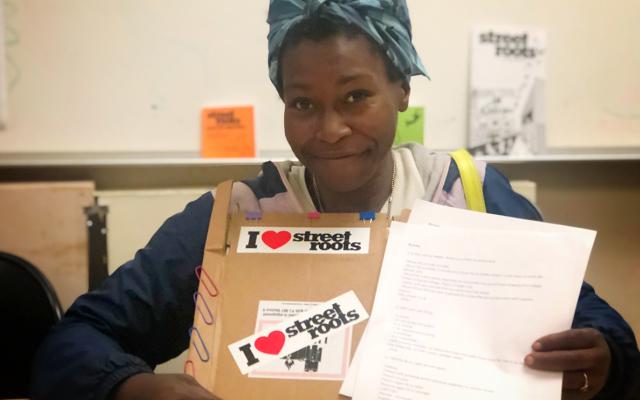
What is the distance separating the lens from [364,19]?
2.67 ft

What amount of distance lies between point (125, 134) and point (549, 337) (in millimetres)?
1190

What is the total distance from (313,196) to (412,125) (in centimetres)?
69

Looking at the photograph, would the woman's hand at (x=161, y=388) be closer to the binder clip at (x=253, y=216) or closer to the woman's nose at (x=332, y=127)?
the binder clip at (x=253, y=216)

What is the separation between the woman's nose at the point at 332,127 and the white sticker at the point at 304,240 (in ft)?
0.45

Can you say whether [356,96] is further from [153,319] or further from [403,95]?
[153,319]

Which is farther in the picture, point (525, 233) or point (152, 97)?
point (152, 97)

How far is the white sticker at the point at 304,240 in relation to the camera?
79cm

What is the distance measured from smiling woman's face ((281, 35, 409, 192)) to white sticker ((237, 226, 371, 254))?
11 centimetres

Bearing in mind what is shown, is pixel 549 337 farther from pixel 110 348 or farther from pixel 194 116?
pixel 194 116

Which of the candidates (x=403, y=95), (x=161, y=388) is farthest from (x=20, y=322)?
(x=403, y=95)

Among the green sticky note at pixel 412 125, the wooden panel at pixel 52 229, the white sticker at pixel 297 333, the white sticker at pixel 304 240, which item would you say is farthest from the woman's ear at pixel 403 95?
the wooden panel at pixel 52 229

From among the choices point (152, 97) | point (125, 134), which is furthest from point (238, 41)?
point (125, 134)

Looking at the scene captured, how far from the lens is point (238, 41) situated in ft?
4.92

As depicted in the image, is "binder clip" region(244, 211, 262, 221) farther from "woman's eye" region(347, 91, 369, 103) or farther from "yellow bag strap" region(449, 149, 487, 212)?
"yellow bag strap" region(449, 149, 487, 212)
